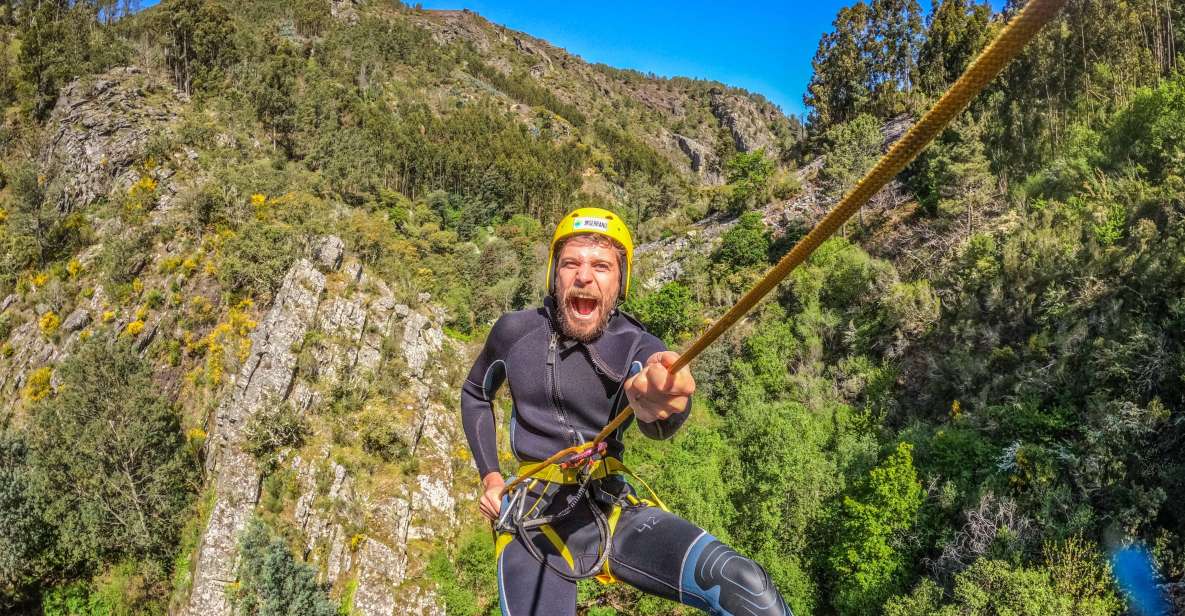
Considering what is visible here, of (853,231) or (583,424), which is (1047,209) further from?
(583,424)

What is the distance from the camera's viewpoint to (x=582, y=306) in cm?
365

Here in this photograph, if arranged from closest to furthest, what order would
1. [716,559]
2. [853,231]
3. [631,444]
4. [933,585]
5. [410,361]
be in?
[716,559] < [933,585] < [410,361] < [631,444] < [853,231]

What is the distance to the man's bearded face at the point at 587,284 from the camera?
3.56m

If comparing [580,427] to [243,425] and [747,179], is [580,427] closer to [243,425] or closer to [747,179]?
[243,425]

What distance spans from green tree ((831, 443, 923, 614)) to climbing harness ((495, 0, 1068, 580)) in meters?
26.5

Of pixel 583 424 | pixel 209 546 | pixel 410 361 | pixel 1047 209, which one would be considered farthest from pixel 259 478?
pixel 1047 209

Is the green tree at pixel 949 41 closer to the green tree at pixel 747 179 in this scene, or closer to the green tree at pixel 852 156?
the green tree at pixel 852 156

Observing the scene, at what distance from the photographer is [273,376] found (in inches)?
1037

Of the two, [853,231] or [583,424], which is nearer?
[583,424]

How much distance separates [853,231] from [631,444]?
76.8ft

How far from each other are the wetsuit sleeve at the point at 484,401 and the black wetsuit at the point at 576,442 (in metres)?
0.02

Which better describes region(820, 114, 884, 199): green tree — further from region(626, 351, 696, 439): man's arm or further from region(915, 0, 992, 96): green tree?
region(626, 351, 696, 439): man's arm

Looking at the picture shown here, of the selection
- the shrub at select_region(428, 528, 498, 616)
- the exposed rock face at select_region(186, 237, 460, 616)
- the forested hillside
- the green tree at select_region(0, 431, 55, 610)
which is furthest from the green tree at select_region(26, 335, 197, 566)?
the shrub at select_region(428, 528, 498, 616)

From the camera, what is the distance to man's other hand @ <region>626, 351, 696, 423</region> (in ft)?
7.47
